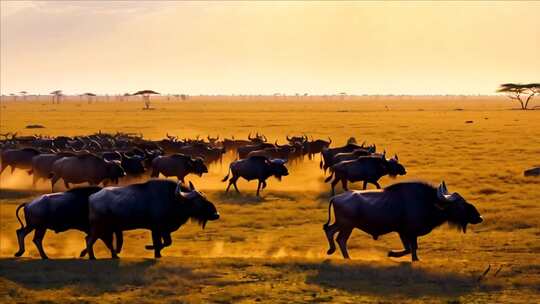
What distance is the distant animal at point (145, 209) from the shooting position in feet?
43.9

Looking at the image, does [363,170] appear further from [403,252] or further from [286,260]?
[286,260]

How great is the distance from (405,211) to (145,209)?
527cm

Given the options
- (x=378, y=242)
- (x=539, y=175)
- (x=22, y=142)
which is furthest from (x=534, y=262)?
(x=22, y=142)

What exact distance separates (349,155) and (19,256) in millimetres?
14838

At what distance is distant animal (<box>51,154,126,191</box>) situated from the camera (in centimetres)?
2325

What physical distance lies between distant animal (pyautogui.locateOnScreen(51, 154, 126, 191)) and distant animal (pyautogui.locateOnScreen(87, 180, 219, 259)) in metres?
9.83

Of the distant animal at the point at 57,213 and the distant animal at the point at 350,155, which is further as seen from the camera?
the distant animal at the point at 350,155

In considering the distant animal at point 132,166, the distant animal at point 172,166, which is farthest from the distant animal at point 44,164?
the distant animal at point 172,166

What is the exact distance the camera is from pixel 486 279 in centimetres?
1169

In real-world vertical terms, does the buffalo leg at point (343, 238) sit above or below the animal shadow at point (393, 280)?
above

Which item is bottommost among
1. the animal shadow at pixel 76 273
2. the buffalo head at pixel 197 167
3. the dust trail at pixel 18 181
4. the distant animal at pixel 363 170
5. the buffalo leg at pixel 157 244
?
the dust trail at pixel 18 181

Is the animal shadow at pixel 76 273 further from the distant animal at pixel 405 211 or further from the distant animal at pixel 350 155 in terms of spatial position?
the distant animal at pixel 350 155

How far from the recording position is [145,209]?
13.5m

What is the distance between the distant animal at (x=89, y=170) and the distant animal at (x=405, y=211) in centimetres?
1202
